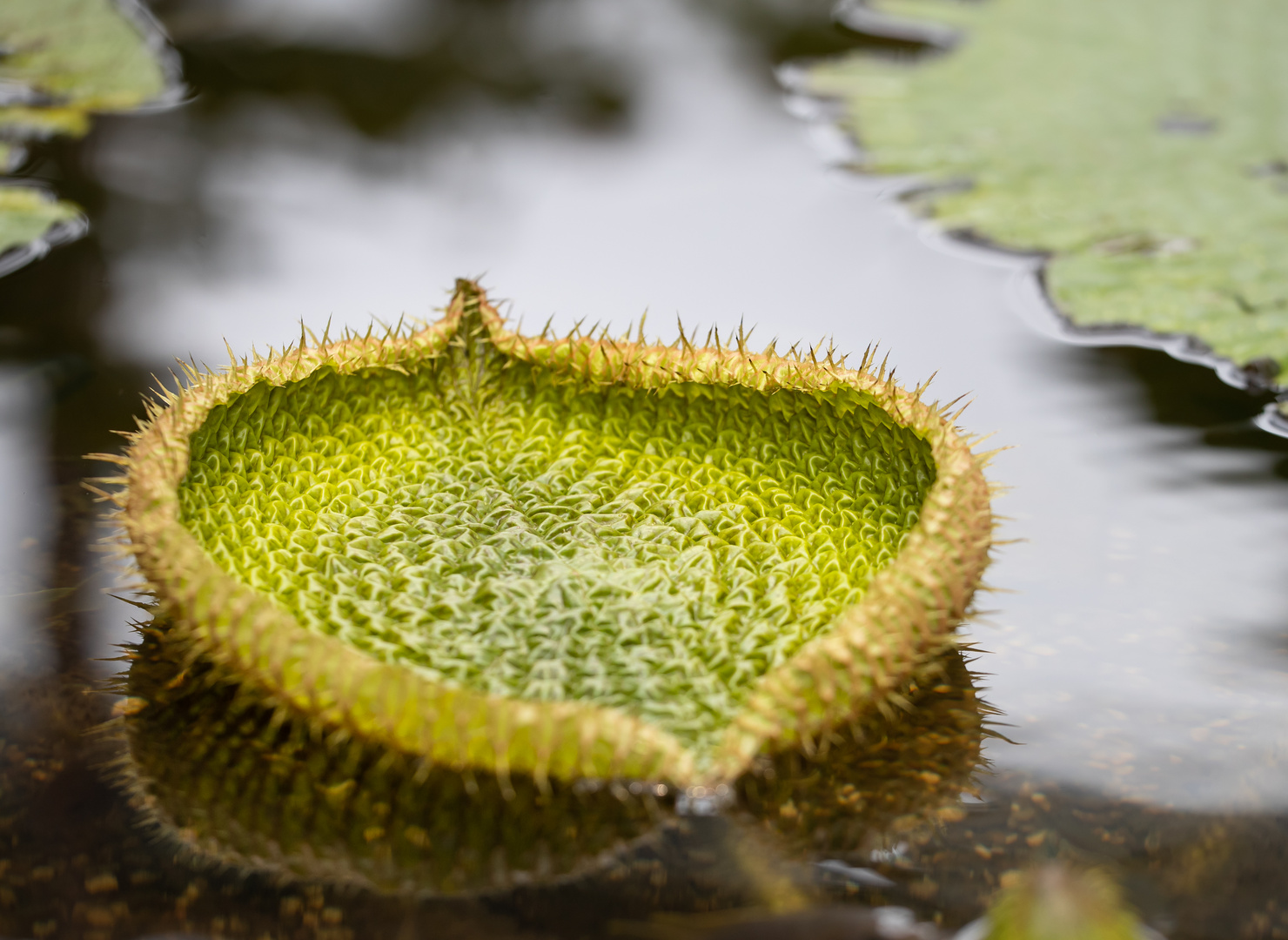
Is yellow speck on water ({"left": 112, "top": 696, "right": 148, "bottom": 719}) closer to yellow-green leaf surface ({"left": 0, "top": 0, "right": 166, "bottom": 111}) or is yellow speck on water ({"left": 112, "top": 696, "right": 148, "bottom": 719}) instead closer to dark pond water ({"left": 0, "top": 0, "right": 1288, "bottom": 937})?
dark pond water ({"left": 0, "top": 0, "right": 1288, "bottom": 937})

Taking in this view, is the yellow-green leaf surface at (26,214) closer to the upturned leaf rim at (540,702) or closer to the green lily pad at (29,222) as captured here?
the green lily pad at (29,222)

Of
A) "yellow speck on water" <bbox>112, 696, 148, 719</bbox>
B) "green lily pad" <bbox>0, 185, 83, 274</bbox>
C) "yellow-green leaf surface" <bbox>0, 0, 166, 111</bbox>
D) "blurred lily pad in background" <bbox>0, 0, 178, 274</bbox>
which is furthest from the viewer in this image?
"yellow-green leaf surface" <bbox>0, 0, 166, 111</bbox>

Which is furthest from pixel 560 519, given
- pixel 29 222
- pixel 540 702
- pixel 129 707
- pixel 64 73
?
pixel 64 73

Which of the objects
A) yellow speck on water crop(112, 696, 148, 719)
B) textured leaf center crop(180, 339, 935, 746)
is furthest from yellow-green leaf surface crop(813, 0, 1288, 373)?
yellow speck on water crop(112, 696, 148, 719)

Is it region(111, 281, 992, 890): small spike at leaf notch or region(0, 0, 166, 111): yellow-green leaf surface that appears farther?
region(0, 0, 166, 111): yellow-green leaf surface

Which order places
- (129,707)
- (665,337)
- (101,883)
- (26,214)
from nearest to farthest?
(101,883) → (129,707) → (665,337) → (26,214)

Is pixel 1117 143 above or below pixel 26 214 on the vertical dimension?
above

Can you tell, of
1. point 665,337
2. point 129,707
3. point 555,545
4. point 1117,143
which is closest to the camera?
point 129,707

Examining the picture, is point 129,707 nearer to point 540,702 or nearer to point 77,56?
point 540,702
